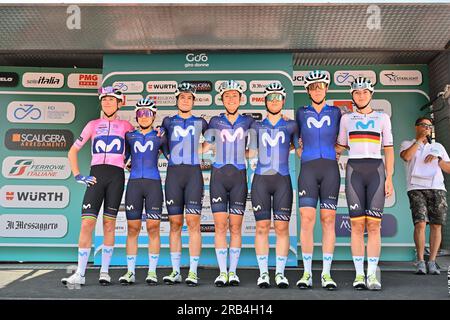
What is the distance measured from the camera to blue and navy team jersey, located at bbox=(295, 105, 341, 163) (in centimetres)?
387

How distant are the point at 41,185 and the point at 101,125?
221 cm

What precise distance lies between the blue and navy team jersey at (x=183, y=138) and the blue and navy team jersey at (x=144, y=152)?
11 centimetres

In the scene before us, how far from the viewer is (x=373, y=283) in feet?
11.9

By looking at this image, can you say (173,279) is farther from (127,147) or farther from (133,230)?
(127,147)

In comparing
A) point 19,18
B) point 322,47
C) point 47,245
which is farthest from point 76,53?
point 322,47

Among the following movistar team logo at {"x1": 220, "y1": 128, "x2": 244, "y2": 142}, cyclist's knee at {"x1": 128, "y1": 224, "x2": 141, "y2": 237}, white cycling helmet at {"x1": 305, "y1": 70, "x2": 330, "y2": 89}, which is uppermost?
white cycling helmet at {"x1": 305, "y1": 70, "x2": 330, "y2": 89}

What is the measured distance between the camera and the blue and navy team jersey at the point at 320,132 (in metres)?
3.87

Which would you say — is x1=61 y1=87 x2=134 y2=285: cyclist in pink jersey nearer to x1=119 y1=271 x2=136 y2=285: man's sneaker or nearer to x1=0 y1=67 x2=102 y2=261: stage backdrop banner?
x1=119 y1=271 x2=136 y2=285: man's sneaker

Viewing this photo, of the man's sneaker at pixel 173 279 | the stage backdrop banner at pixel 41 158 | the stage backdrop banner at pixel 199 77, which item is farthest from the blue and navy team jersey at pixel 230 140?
the stage backdrop banner at pixel 41 158

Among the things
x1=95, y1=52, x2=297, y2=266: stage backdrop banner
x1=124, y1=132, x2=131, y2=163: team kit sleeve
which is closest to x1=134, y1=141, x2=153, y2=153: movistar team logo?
x1=124, y1=132, x2=131, y2=163: team kit sleeve

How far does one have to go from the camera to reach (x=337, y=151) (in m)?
4.00

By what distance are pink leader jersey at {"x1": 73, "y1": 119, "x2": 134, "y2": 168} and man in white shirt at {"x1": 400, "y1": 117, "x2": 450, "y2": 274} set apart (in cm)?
314

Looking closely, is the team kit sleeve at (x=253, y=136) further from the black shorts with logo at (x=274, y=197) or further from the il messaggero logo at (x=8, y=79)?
the il messaggero logo at (x=8, y=79)
